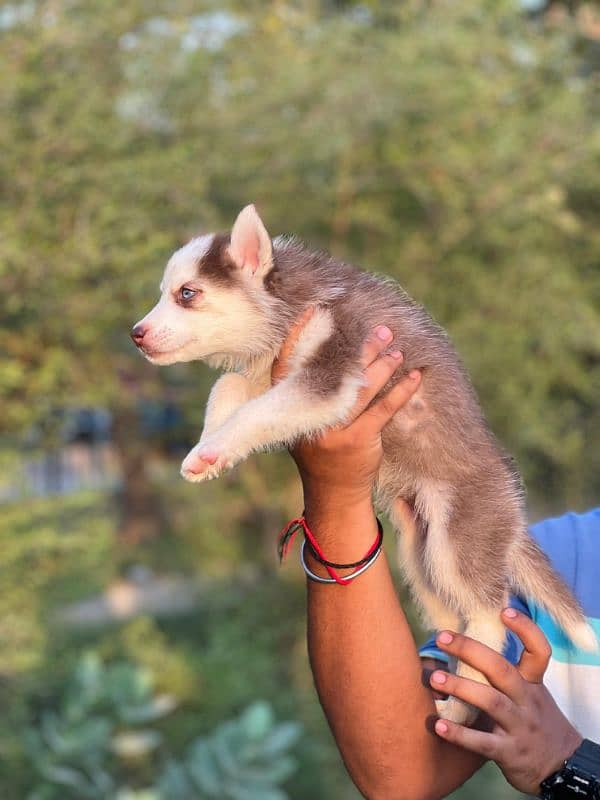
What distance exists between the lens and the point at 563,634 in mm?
2895

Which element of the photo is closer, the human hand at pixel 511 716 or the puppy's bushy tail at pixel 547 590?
the human hand at pixel 511 716

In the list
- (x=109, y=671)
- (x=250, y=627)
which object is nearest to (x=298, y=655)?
(x=250, y=627)

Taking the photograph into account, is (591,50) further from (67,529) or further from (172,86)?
(67,529)

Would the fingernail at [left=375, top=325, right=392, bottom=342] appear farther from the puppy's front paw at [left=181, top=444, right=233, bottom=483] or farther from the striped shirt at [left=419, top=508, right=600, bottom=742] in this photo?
the striped shirt at [left=419, top=508, right=600, bottom=742]

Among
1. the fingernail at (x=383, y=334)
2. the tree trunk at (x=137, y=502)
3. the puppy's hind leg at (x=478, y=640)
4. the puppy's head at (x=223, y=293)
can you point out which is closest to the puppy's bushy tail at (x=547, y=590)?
the puppy's hind leg at (x=478, y=640)

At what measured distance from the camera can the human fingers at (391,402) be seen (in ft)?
8.63

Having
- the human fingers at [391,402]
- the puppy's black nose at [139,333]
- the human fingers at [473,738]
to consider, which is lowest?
the human fingers at [473,738]

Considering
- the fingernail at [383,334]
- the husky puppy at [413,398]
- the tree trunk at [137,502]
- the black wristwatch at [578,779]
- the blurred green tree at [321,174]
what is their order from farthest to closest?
the tree trunk at [137,502] < the blurred green tree at [321,174] < the husky puppy at [413,398] < the fingernail at [383,334] < the black wristwatch at [578,779]

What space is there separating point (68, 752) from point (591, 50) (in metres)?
9.54

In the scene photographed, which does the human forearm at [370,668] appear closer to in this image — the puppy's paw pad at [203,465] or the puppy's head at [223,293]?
the puppy's paw pad at [203,465]

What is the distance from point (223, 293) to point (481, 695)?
1180 millimetres

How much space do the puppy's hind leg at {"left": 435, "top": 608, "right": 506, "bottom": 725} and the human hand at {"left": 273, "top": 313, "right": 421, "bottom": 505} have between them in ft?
1.48

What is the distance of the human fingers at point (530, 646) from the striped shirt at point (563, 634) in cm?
27

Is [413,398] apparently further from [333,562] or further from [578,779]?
[578,779]
